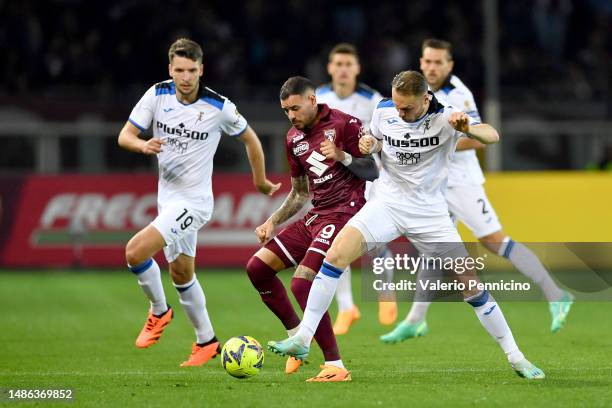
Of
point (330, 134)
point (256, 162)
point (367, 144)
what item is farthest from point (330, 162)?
point (256, 162)

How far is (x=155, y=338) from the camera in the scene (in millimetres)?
10328

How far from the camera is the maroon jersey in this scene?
920 centimetres

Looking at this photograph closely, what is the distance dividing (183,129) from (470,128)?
9.09 feet

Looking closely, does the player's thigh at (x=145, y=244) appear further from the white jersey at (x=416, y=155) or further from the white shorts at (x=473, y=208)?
the white shorts at (x=473, y=208)

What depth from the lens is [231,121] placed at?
10.2 m

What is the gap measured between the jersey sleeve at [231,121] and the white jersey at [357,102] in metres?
2.51

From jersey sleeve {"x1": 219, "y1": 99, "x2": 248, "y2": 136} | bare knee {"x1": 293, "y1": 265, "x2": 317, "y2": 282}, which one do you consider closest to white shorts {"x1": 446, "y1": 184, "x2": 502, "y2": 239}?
jersey sleeve {"x1": 219, "y1": 99, "x2": 248, "y2": 136}

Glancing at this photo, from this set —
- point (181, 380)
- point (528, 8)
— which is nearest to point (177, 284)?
point (181, 380)

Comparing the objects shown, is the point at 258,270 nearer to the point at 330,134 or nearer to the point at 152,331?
the point at 330,134

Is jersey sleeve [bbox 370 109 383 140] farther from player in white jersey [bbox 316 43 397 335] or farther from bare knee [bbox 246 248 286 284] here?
player in white jersey [bbox 316 43 397 335]

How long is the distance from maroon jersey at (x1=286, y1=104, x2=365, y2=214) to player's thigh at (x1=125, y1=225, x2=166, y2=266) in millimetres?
1344

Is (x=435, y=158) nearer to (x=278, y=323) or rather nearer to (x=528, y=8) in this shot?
(x=278, y=323)

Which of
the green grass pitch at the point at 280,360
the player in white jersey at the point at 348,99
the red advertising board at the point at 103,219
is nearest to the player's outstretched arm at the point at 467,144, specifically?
the player in white jersey at the point at 348,99

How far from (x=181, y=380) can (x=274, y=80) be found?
598 inches
